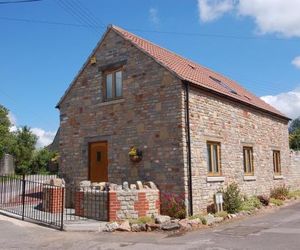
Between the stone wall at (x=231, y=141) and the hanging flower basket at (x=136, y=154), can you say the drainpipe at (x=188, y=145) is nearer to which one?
the stone wall at (x=231, y=141)

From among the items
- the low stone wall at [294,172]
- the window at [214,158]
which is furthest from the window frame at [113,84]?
the low stone wall at [294,172]

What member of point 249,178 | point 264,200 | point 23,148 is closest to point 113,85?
point 249,178

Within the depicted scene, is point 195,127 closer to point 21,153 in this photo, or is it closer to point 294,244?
point 294,244

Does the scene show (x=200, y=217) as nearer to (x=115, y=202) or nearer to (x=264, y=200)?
(x=115, y=202)

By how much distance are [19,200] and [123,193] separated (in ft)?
19.0

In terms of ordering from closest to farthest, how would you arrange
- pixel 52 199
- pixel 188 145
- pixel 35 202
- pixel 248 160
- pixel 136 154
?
pixel 188 145
pixel 52 199
pixel 136 154
pixel 35 202
pixel 248 160

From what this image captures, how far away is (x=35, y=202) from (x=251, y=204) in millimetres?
8788

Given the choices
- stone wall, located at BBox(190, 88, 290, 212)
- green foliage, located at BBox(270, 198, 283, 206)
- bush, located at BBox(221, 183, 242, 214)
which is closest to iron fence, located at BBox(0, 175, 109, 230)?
stone wall, located at BBox(190, 88, 290, 212)

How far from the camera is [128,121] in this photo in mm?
16188

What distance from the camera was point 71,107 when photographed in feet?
61.0

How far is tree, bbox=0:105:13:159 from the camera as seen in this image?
31.7 meters

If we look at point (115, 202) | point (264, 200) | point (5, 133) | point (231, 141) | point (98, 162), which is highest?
point (5, 133)

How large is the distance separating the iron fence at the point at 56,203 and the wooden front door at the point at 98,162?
129 centimetres

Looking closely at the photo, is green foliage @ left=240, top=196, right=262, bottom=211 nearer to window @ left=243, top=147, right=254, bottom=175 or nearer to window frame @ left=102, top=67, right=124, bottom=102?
window @ left=243, top=147, right=254, bottom=175
